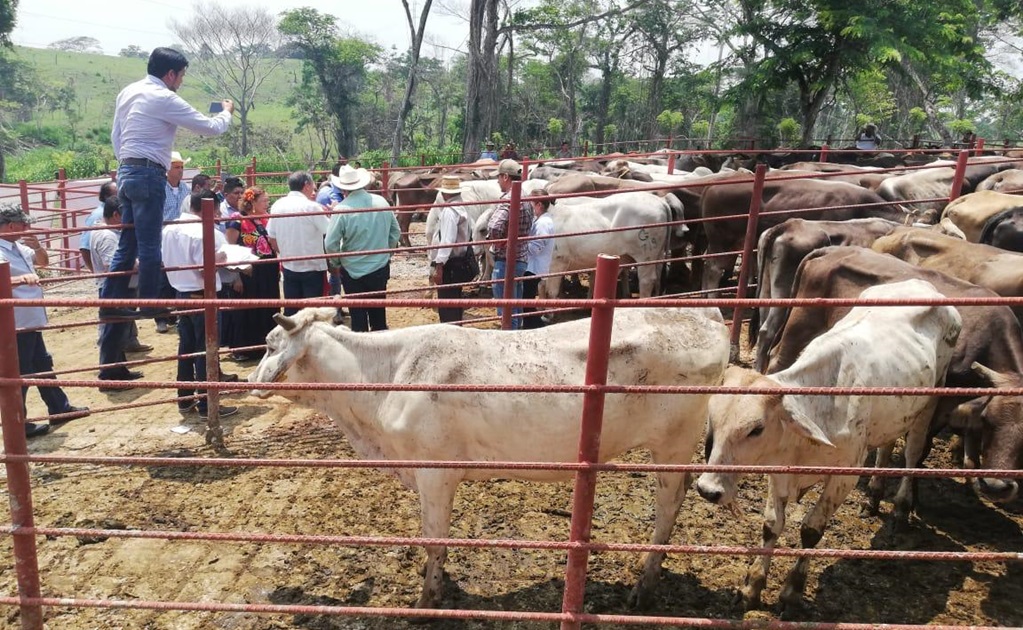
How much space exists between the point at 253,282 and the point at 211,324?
2194 millimetres

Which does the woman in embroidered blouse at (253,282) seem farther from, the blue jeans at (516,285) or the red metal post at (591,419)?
the red metal post at (591,419)

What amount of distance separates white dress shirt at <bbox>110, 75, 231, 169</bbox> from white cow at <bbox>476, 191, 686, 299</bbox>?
4.48 meters

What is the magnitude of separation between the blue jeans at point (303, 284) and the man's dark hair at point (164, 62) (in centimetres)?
211

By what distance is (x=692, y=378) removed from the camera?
388cm

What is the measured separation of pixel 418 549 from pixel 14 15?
30.1 meters

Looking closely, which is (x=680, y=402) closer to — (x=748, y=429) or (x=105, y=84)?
(x=748, y=429)

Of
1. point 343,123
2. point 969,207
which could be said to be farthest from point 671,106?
point 969,207

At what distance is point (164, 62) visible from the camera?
539 cm

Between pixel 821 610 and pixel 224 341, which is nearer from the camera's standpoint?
pixel 821 610

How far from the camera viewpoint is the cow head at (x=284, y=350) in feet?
12.8

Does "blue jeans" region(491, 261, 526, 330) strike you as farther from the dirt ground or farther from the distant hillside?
the distant hillside

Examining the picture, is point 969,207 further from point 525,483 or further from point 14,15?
point 14,15

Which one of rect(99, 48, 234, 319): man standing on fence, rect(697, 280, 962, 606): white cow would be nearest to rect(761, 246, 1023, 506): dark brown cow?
rect(697, 280, 962, 606): white cow

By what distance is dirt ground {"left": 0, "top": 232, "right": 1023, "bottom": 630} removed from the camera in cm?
382
